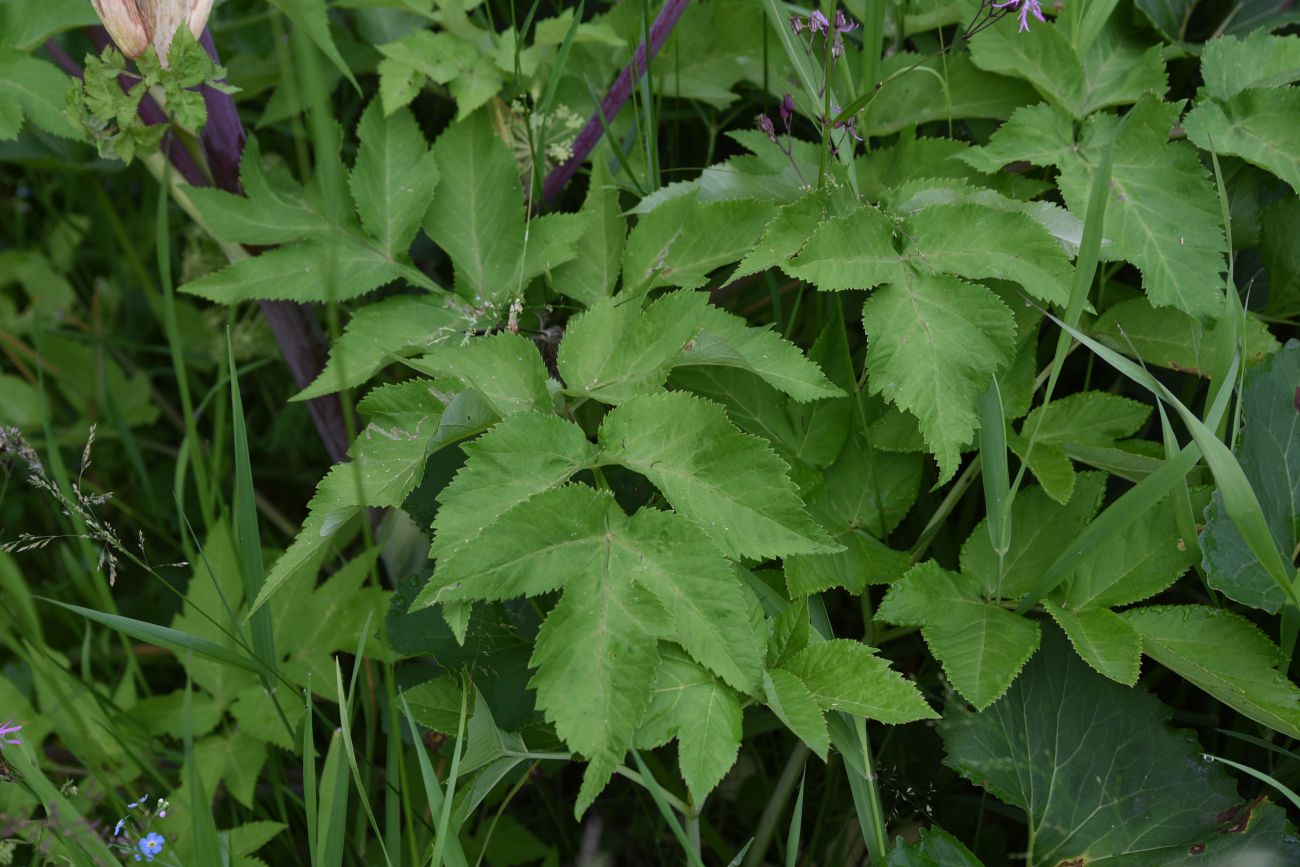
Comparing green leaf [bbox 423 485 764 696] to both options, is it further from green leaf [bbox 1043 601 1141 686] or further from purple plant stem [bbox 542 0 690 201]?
purple plant stem [bbox 542 0 690 201]

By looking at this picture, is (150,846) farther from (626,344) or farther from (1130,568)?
(1130,568)

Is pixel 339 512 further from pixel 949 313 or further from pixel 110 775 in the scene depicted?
pixel 110 775

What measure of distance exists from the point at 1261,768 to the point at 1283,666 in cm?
33

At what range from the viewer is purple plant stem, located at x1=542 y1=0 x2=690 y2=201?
1.57 metres

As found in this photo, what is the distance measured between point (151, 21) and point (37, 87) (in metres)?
0.22

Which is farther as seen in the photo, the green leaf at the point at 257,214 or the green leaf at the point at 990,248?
the green leaf at the point at 257,214

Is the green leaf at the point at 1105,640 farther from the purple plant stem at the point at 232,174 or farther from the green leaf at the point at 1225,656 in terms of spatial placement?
the purple plant stem at the point at 232,174

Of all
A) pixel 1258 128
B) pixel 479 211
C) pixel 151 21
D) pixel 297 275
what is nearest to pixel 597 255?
pixel 479 211

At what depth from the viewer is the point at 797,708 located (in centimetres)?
111

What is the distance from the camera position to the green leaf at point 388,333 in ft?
4.59

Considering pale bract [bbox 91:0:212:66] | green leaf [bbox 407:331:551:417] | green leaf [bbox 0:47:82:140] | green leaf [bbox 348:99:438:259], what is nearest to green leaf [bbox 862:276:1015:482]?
green leaf [bbox 407:331:551:417]

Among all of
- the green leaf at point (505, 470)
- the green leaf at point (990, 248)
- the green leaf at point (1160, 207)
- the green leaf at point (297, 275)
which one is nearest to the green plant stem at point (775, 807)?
the green leaf at point (505, 470)

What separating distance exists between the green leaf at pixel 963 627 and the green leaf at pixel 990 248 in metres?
0.36

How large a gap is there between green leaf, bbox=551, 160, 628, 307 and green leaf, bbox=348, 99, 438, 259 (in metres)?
0.23
